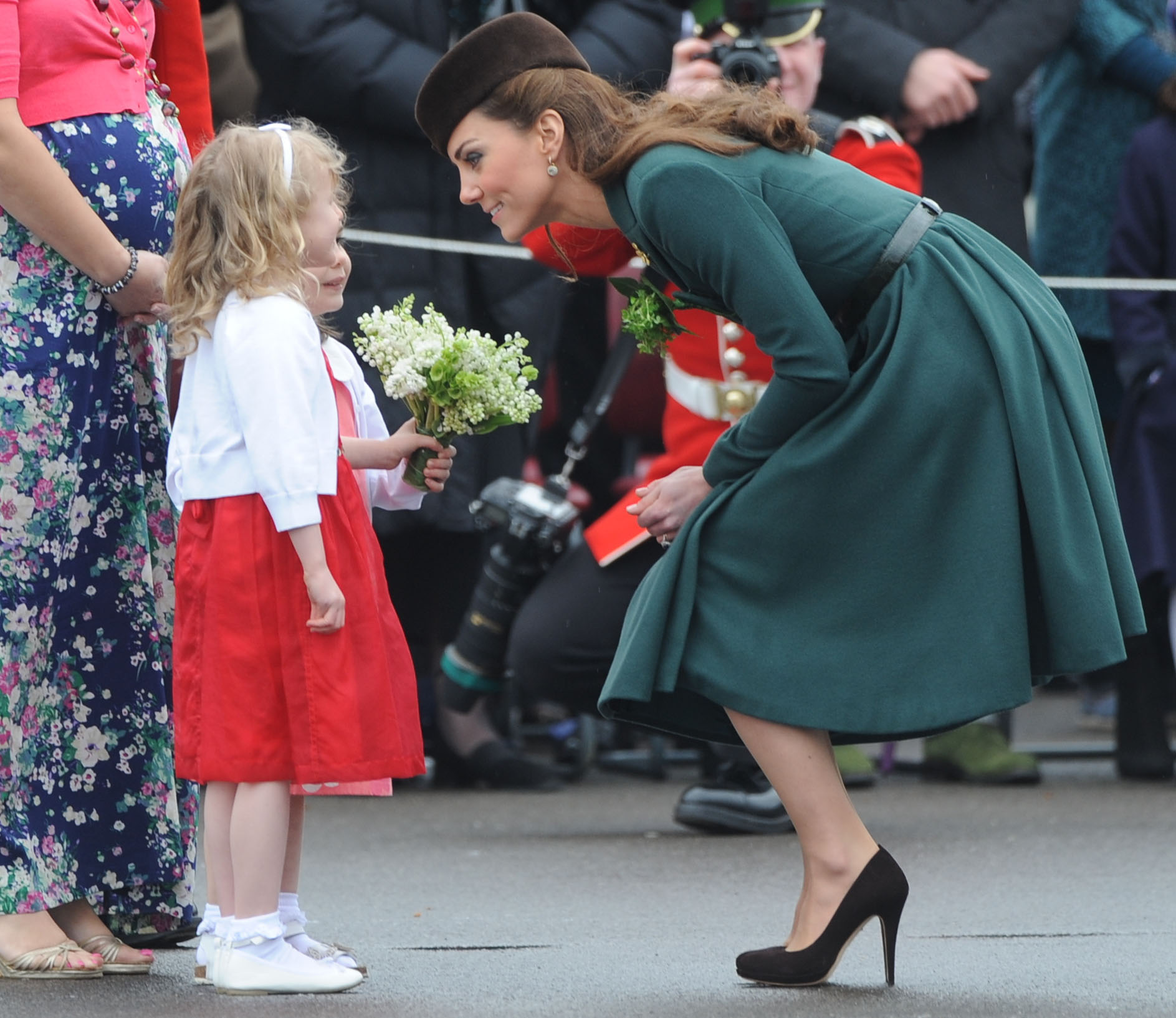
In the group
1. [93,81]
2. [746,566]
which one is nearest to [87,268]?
[93,81]

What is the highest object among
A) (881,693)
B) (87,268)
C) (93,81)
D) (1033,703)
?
(93,81)

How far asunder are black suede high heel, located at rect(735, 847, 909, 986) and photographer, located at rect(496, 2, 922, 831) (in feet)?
5.10

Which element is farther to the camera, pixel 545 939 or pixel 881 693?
pixel 545 939

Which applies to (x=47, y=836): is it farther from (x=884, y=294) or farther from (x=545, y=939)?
(x=884, y=294)

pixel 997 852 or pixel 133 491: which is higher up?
pixel 133 491

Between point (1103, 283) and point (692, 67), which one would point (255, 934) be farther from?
point (1103, 283)

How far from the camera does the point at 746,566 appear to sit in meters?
2.92

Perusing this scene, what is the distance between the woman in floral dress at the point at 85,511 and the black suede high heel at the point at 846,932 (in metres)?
0.96

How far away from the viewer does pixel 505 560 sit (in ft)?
16.3

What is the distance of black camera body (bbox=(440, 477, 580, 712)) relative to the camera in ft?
16.1

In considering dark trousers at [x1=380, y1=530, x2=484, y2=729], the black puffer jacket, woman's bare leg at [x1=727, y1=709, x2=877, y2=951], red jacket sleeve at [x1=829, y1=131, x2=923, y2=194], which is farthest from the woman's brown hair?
dark trousers at [x1=380, y1=530, x2=484, y2=729]

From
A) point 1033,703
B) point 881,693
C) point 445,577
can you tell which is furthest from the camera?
point 1033,703

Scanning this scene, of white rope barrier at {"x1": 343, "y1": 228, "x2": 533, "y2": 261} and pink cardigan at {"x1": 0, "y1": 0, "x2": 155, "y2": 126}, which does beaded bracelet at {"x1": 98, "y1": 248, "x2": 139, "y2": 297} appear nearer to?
pink cardigan at {"x1": 0, "y1": 0, "x2": 155, "y2": 126}

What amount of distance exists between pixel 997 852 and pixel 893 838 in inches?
10.9
